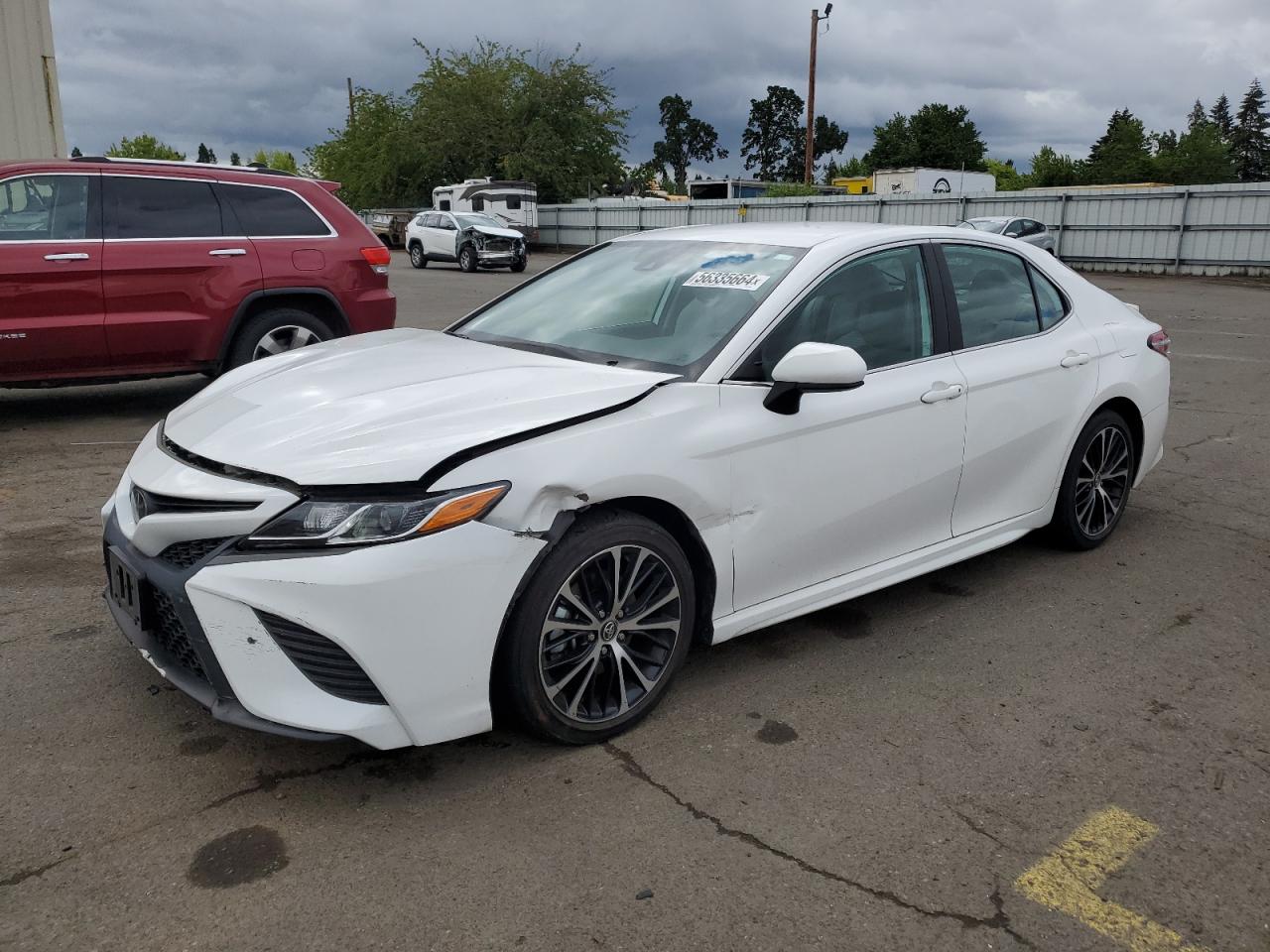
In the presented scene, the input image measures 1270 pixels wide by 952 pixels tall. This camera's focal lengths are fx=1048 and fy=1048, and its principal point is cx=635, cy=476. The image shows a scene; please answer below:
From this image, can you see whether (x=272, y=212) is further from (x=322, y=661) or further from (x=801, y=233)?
(x=322, y=661)

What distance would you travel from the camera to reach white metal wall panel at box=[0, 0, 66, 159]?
12.4 meters

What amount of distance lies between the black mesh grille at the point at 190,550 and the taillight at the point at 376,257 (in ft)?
17.8

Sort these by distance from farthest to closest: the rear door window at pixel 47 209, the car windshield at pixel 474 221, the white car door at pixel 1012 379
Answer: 1. the car windshield at pixel 474 221
2. the rear door window at pixel 47 209
3. the white car door at pixel 1012 379

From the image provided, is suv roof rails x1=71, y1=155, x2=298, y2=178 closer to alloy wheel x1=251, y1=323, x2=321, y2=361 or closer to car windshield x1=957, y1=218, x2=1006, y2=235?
alloy wheel x1=251, y1=323, x2=321, y2=361

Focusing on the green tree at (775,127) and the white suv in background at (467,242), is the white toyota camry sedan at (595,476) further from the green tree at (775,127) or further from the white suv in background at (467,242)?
the green tree at (775,127)

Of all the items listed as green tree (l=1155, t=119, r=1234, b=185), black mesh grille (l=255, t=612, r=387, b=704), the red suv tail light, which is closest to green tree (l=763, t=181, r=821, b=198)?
green tree (l=1155, t=119, r=1234, b=185)

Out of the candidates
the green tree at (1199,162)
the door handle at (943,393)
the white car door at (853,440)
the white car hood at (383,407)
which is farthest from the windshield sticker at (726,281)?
the green tree at (1199,162)

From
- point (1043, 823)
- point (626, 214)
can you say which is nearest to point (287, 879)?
point (1043, 823)

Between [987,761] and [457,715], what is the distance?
1547 mm

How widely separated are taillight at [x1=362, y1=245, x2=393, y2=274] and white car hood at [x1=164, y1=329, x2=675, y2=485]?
4.37 m

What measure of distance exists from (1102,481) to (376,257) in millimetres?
5435

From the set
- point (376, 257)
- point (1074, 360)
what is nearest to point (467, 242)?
point (376, 257)

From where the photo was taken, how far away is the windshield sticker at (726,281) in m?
3.67

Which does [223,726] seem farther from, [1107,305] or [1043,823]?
[1107,305]
